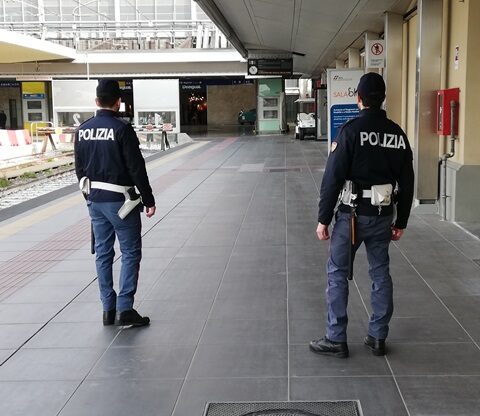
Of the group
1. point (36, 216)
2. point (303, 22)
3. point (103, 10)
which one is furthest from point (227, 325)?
point (103, 10)

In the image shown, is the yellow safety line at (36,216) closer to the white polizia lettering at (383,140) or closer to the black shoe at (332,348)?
the black shoe at (332,348)

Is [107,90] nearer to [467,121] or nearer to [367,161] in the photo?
[367,161]

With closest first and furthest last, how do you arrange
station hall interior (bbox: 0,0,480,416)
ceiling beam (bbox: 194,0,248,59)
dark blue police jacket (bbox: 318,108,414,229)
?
1. station hall interior (bbox: 0,0,480,416)
2. dark blue police jacket (bbox: 318,108,414,229)
3. ceiling beam (bbox: 194,0,248,59)

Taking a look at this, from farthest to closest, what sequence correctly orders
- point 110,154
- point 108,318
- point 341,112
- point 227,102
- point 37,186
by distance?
point 227,102, point 37,186, point 341,112, point 108,318, point 110,154

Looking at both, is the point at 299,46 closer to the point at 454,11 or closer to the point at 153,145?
the point at 153,145

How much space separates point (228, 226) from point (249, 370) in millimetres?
4884

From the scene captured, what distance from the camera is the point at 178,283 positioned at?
20.3 ft

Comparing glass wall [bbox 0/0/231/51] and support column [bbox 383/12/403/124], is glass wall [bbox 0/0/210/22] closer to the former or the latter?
glass wall [bbox 0/0/231/51]

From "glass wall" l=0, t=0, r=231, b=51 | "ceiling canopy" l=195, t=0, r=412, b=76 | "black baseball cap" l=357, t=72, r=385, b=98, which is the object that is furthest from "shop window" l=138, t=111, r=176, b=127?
"black baseball cap" l=357, t=72, r=385, b=98

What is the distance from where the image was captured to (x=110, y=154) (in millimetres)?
4836

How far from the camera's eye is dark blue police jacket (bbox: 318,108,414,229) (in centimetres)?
412

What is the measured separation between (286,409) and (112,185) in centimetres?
214

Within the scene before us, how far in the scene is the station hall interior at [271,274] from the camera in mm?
3904

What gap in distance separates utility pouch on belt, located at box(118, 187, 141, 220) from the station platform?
0.88 m
